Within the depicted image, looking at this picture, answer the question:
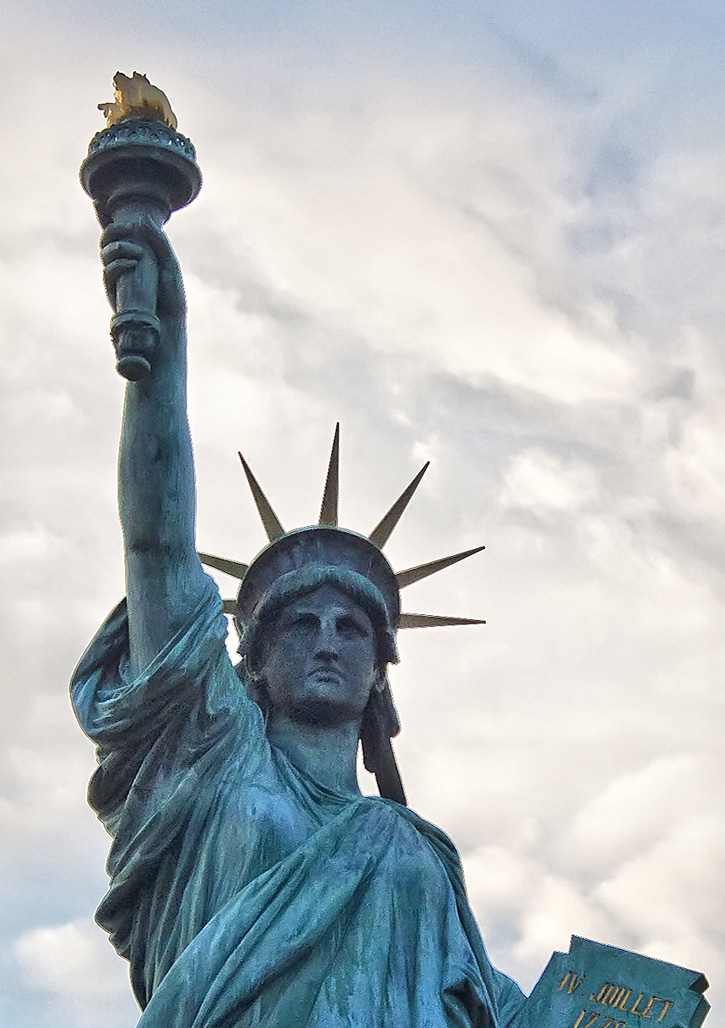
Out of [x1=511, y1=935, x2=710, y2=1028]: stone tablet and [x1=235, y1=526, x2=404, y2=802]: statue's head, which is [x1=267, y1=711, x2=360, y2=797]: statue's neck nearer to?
[x1=235, y1=526, x2=404, y2=802]: statue's head

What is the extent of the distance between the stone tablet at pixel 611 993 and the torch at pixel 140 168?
10.2 ft

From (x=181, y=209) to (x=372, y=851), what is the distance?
2.74m

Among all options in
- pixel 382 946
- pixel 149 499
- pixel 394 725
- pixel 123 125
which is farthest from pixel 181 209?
pixel 382 946

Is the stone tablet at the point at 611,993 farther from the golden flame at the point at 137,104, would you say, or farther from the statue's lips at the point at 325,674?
the golden flame at the point at 137,104

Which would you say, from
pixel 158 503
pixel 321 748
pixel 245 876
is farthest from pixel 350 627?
pixel 245 876

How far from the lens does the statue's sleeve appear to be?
30.1 feet

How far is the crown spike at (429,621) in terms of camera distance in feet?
35.7

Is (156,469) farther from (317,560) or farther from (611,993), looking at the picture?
(611,993)

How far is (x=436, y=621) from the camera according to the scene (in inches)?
433

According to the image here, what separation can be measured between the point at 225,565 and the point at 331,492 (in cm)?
64

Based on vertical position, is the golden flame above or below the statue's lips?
above

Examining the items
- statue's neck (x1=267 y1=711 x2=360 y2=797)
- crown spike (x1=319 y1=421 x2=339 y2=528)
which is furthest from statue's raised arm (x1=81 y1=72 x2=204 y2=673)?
crown spike (x1=319 y1=421 x2=339 y2=528)

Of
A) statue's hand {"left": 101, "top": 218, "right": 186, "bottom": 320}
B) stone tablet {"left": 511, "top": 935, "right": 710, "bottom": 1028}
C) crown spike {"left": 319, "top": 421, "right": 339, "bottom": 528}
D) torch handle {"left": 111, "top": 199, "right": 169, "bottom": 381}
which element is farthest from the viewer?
crown spike {"left": 319, "top": 421, "right": 339, "bottom": 528}

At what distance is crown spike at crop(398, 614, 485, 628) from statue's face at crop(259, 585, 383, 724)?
897 mm
